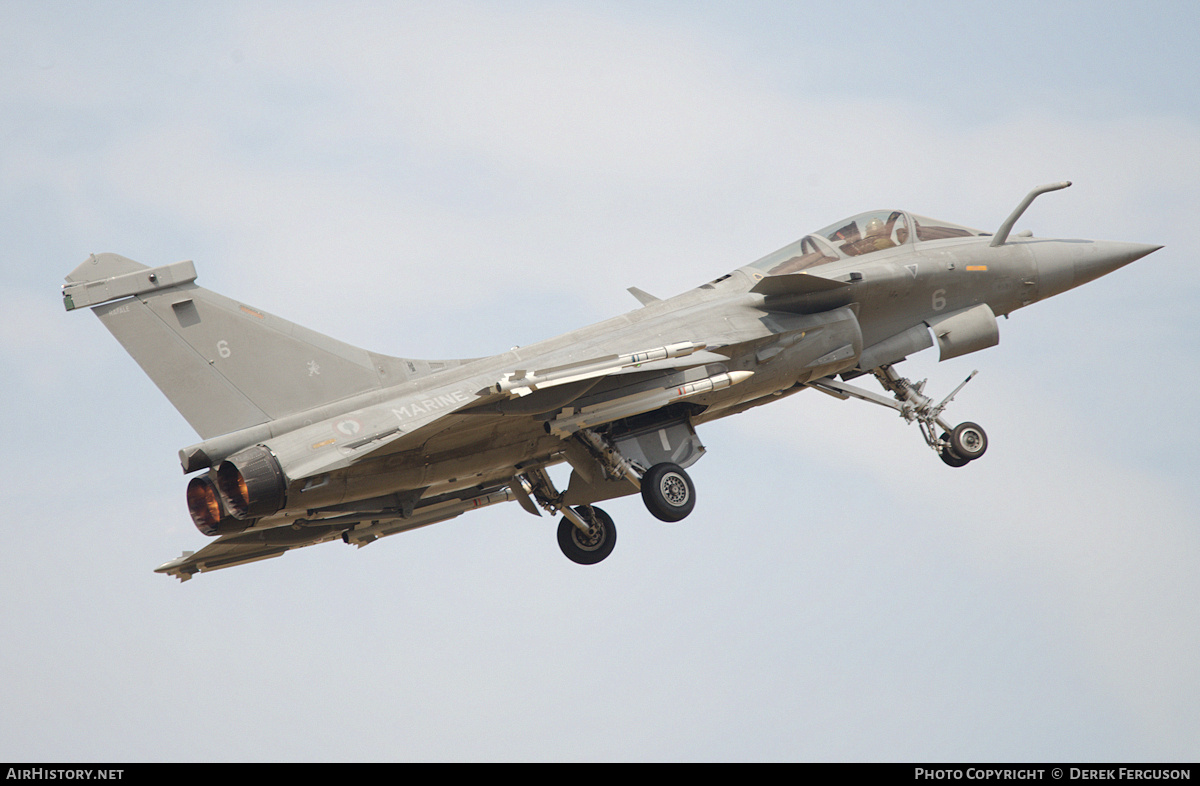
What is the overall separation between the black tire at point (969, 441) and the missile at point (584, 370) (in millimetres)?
4021

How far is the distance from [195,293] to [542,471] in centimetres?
507

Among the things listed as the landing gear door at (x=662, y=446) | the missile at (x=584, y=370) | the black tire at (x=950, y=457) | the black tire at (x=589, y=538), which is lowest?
the black tire at (x=950, y=457)

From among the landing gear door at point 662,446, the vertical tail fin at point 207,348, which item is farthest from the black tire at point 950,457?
the vertical tail fin at point 207,348

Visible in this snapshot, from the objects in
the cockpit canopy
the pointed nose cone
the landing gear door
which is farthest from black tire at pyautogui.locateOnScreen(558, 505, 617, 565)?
the pointed nose cone

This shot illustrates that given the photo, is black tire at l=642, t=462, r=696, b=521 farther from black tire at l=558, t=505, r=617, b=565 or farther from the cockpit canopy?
the cockpit canopy

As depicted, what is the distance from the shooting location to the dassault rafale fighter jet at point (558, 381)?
47.7ft

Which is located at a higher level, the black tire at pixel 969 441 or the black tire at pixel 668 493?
the black tire at pixel 668 493

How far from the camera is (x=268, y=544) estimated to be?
56.0ft

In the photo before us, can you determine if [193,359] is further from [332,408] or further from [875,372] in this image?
[875,372]

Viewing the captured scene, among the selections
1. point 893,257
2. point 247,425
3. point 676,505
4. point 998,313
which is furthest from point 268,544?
point 998,313

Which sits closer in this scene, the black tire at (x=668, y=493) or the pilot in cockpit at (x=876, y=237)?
the black tire at (x=668, y=493)

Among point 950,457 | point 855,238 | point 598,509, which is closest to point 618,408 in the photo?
point 598,509

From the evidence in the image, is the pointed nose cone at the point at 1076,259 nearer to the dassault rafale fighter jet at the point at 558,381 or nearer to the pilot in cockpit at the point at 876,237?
the dassault rafale fighter jet at the point at 558,381

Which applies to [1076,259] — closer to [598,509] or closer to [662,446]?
[662,446]
